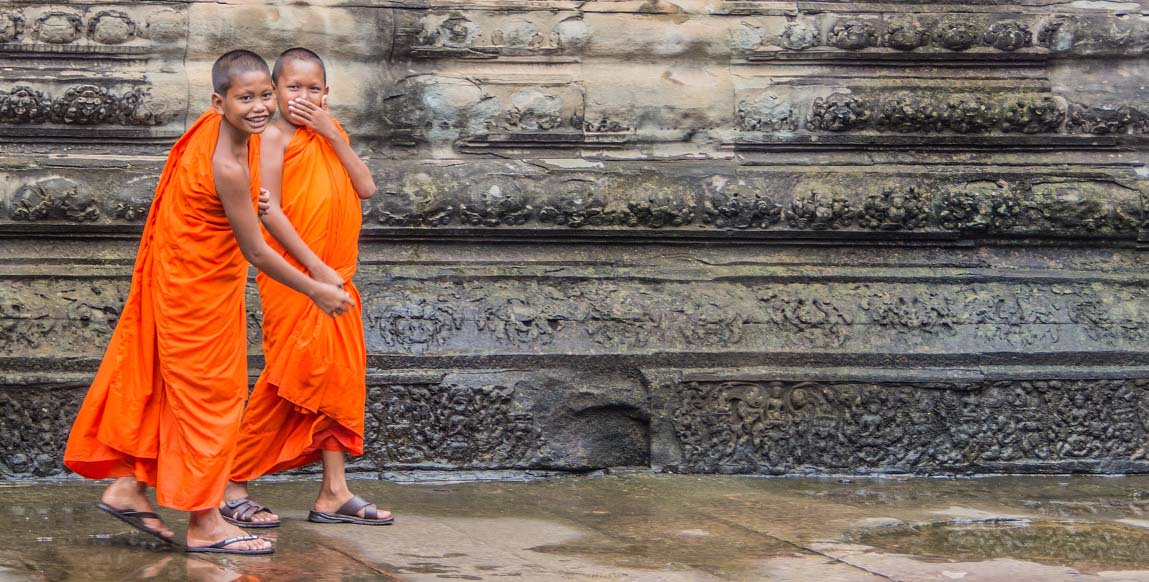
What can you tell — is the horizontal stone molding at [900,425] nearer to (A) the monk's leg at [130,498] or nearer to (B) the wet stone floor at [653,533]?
(B) the wet stone floor at [653,533]

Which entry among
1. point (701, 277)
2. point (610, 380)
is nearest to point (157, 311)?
point (610, 380)

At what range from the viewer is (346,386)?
4.40 metres

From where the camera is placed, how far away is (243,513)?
430 centimetres

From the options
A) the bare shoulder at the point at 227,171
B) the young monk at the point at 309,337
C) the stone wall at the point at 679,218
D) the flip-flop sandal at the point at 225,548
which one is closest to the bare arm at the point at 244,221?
the bare shoulder at the point at 227,171

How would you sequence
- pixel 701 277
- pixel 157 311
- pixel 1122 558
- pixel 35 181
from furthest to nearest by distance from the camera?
pixel 701 277, pixel 35 181, pixel 1122 558, pixel 157 311

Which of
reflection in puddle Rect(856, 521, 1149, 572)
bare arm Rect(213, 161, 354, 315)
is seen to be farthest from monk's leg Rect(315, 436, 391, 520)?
reflection in puddle Rect(856, 521, 1149, 572)

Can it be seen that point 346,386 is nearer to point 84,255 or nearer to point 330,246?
point 330,246

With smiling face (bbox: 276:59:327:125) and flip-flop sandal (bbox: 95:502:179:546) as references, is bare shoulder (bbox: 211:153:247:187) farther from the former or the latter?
flip-flop sandal (bbox: 95:502:179:546)

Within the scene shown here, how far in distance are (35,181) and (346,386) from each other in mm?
1694

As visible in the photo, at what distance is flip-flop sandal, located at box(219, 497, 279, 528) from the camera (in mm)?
4305

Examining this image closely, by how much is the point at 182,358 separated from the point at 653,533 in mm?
1503

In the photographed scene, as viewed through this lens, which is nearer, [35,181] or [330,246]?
[330,246]

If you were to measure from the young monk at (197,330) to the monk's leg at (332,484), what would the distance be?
499 millimetres

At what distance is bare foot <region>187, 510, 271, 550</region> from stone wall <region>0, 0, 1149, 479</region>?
136 centimetres
